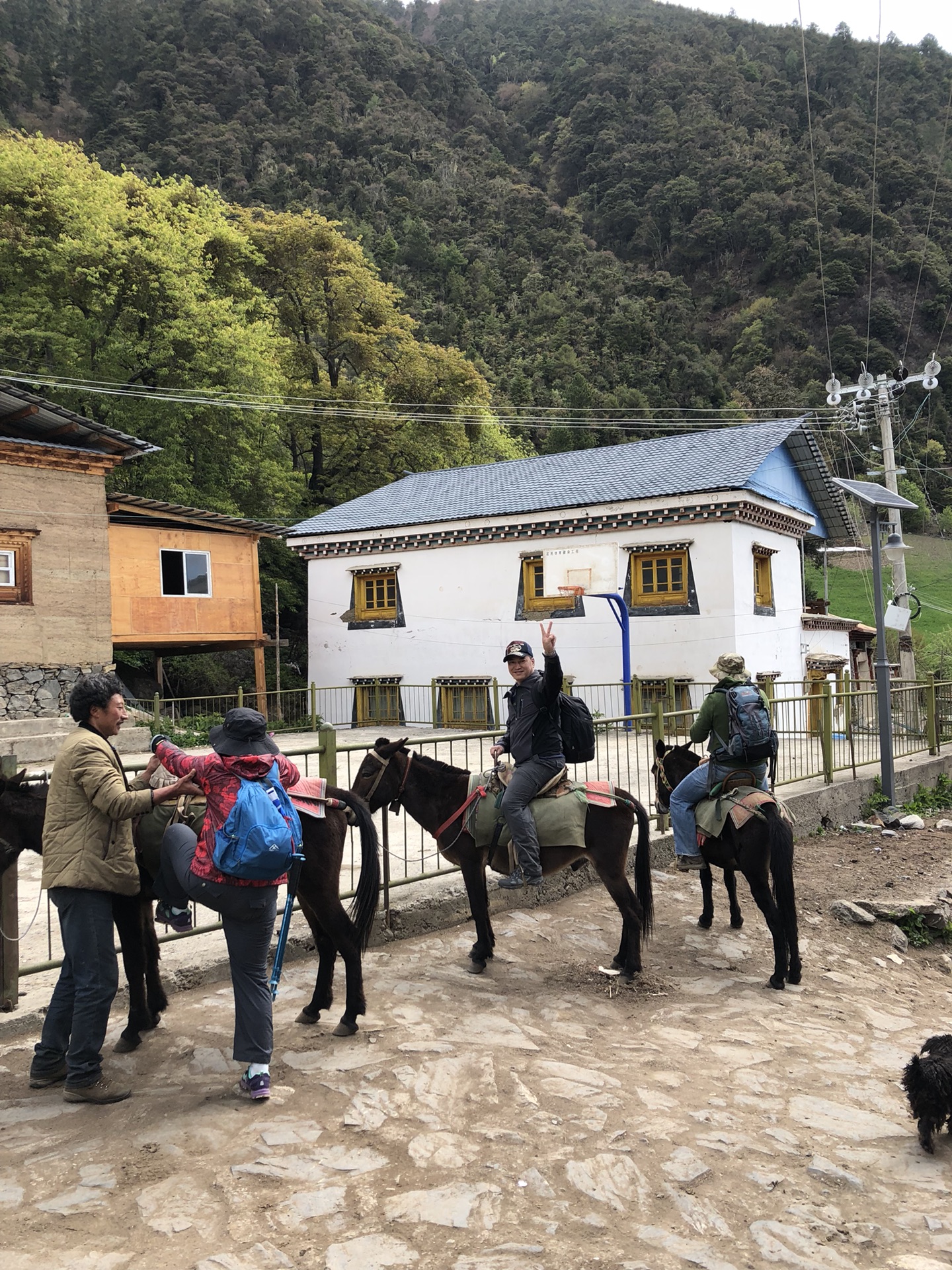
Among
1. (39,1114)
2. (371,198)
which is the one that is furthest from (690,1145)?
(371,198)

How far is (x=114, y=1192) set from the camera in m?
3.44

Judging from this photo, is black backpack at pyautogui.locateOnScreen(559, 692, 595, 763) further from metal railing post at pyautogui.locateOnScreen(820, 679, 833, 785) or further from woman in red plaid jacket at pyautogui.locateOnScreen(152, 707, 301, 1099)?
metal railing post at pyautogui.locateOnScreen(820, 679, 833, 785)

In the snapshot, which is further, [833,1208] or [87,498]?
[87,498]

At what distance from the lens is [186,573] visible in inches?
889

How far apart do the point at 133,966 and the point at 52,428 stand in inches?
653

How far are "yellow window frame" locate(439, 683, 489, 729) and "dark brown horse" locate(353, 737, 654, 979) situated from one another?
17.7 meters

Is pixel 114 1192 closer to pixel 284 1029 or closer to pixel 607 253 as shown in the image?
pixel 284 1029

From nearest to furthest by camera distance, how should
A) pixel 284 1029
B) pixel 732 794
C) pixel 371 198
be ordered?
pixel 284 1029
pixel 732 794
pixel 371 198

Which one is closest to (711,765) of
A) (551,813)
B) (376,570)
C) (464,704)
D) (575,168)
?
(551,813)

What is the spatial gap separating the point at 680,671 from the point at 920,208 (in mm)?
89599

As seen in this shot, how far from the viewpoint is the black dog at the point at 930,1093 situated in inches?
153

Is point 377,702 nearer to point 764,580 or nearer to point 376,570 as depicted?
point 376,570

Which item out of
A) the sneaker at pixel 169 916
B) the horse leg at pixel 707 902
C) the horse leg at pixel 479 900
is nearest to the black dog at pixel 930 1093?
the horse leg at pixel 479 900

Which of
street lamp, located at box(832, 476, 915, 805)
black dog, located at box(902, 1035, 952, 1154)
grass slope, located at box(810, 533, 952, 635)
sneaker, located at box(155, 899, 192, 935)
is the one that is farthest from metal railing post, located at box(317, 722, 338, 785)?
grass slope, located at box(810, 533, 952, 635)
